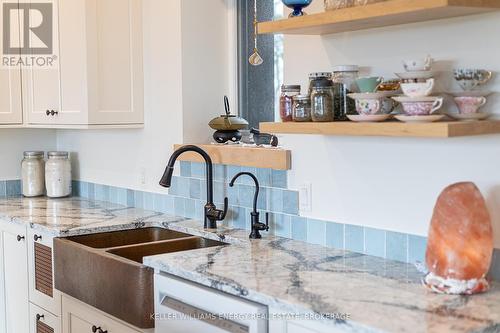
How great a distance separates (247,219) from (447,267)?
1.21 metres

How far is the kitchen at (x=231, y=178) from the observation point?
1.96 metres

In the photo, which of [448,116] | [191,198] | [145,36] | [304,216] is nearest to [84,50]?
[145,36]

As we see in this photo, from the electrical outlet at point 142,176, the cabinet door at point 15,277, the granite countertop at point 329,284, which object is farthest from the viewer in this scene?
the electrical outlet at point 142,176

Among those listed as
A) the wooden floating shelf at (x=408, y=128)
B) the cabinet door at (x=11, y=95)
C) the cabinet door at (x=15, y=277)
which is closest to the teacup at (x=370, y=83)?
the wooden floating shelf at (x=408, y=128)

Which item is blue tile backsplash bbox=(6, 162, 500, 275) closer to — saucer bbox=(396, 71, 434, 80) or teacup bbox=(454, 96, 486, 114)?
teacup bbox=(454, 96, 486, 114)

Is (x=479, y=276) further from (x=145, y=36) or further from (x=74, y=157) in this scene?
(x=74, y=157)

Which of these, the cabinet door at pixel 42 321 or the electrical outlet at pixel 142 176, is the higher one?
the electrical outlet at pixel 142 176

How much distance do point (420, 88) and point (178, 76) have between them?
163 centimetres

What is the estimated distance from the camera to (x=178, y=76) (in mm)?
3295

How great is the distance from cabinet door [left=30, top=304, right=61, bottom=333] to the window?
133 centimetres

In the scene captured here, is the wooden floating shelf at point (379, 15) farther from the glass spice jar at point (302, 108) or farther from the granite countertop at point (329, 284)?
the granite countertop at point (329, 284)

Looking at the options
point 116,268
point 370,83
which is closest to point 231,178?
point 116,268

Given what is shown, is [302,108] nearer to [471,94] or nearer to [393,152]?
[393,152]

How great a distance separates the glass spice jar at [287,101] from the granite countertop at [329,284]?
49 centimetres
